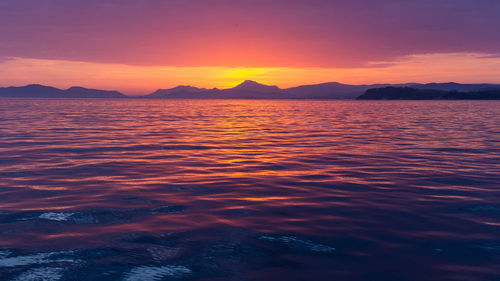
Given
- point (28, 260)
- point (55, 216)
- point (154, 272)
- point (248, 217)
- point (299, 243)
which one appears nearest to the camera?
point (154, 272)

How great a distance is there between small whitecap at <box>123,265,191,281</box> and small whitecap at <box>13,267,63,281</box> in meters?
1.09

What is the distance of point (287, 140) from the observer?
81.8ft

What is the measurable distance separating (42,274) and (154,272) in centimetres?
173

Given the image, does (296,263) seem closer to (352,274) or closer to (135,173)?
(352,274)

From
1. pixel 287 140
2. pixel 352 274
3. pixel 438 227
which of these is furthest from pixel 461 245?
pixel 287 140

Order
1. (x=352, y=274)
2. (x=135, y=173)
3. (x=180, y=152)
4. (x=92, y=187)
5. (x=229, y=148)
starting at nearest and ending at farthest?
(x=352, y=274) → (x=92, y=187) → (x=135, y=173) → (x=180, y=152) → (x=229, y=148)

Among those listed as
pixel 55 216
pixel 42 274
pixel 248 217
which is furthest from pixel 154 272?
pixel 55 216

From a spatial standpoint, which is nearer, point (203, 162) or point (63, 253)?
point (63, 253)

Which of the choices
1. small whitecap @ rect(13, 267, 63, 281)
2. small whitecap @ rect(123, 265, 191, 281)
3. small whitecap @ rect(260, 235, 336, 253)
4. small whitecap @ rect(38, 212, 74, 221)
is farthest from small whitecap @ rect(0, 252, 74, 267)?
small whitecap @ rect(260, 235, 336, 253)

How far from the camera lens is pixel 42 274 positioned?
5.83 m

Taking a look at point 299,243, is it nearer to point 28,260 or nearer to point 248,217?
point 248,217

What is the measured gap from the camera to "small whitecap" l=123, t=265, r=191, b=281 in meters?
5.81

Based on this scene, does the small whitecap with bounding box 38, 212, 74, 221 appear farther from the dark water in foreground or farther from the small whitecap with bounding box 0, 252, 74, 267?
the small whitecap with bounding box 0, 252, 74, 267

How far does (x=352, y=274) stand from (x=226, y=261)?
214cm
